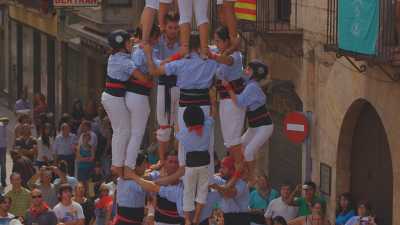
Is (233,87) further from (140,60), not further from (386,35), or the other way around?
(386,35)

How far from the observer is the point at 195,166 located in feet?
54.5

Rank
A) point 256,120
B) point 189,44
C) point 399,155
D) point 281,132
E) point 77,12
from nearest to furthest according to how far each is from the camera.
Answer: point 189,44
point 256,120
point 399,155
point 281,132
point 77,12

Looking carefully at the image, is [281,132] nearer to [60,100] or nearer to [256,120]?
[256,120]

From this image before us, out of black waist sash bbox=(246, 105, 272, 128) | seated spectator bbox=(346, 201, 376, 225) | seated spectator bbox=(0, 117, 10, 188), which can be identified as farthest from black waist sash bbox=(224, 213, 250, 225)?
seated spectator bbox=(0, 117, 10, 188)

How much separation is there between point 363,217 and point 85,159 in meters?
10.8

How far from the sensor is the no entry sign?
85.5 ft

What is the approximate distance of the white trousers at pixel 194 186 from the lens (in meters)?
16.6

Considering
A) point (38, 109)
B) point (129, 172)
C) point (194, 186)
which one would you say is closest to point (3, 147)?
point (38, 109)

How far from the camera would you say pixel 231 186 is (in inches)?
679

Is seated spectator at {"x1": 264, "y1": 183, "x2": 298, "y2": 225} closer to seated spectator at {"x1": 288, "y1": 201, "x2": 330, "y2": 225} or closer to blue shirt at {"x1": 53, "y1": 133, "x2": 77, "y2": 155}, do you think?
seated spectator at {"x1": 288, "y1": 201, "x2": 330, "y2": 225}

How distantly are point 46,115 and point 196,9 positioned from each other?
78.2 ft

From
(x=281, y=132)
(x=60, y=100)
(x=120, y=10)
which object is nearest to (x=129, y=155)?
(x=281, y=132)

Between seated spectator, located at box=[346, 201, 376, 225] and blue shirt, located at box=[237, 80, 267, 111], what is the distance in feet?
13.6

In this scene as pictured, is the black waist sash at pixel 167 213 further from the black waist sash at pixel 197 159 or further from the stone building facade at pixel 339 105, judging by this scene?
the stone building facade at pixel 339 105
